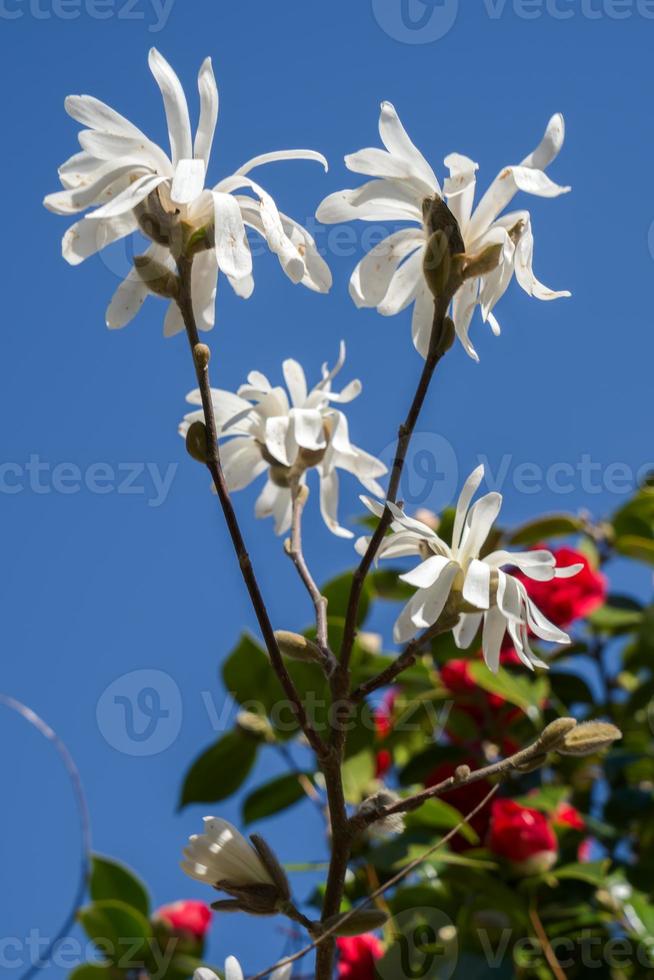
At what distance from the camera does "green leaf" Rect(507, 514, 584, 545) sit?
5.19 ft

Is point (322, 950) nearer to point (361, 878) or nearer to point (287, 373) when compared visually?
point (287, 373)

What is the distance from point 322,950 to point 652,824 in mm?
791

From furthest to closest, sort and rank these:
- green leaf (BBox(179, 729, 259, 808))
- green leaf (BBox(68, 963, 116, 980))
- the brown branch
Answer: green leaf (BBox(179, 729, 259, 808)), green leaf (BBox(68, 963, 116, 980)), the brown branch

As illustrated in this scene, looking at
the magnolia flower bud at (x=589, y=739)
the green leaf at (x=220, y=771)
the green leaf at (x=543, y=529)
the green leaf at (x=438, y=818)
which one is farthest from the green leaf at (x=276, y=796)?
the magnolia flower bud at (x=589, y=739)

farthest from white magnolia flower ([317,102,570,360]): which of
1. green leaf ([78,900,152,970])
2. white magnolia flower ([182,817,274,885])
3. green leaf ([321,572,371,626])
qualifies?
green leaf ([78,900,152,970])

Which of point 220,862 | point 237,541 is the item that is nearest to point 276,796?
point 220,862

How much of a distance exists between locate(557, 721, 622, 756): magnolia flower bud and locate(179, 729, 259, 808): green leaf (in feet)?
2.37

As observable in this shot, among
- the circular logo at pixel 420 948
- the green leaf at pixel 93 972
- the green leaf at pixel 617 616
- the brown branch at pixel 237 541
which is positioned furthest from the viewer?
the green leaf at pixel 617 616

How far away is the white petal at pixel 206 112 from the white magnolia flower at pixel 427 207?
84 millimetres

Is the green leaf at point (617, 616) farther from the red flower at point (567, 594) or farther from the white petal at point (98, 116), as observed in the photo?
the white petal at point (98, 116)

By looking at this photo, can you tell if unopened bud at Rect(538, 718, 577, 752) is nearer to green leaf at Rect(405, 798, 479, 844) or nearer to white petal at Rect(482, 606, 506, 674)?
white petal at Rect(482, 606, 506, 674)

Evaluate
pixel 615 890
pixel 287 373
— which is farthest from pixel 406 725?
pixel 287 373

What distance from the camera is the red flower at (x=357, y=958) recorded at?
122 centimetres

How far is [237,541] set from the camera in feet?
2.29
